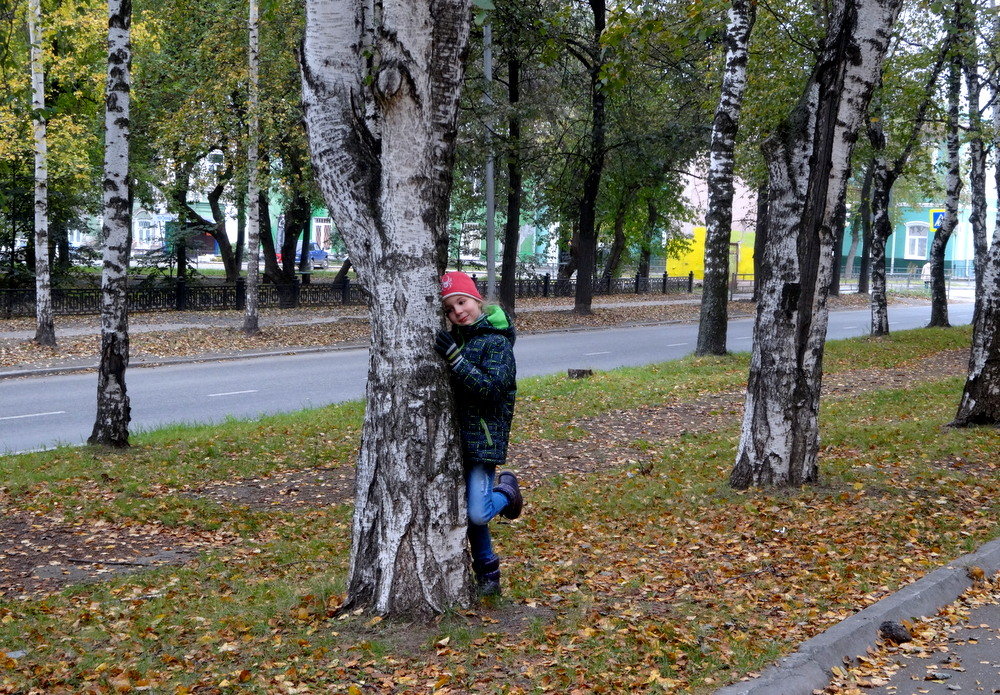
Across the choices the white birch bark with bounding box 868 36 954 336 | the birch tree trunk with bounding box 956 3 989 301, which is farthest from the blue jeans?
the white birch bark with bounding box 868 36 954 336

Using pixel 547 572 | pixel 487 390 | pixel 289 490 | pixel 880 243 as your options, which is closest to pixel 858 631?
pixel 547 572

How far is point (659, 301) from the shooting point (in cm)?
4103

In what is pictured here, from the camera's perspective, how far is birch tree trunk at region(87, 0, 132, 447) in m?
9.66

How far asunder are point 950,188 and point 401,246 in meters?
23.8

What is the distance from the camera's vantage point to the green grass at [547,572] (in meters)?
4.54

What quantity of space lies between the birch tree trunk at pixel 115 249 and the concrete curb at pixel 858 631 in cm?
727

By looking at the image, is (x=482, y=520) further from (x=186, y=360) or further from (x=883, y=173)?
(x=883, y=173)

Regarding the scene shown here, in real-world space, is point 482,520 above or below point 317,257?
below

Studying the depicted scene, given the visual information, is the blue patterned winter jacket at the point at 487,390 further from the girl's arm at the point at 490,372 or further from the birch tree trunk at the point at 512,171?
the birch tree trunk at the point at 512,171

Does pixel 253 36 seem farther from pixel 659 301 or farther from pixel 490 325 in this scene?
pixel 659 301

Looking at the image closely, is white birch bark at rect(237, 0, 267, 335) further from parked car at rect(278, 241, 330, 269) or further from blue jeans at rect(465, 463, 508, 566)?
parked car at rect(278, 241, 330, 269)

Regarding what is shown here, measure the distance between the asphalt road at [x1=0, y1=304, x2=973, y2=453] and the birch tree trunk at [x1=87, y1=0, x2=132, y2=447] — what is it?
136 centimetres

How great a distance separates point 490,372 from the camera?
15.8ft

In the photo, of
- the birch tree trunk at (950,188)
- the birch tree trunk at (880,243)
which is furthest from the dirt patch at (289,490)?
the birch tree trunk at (950,188)
